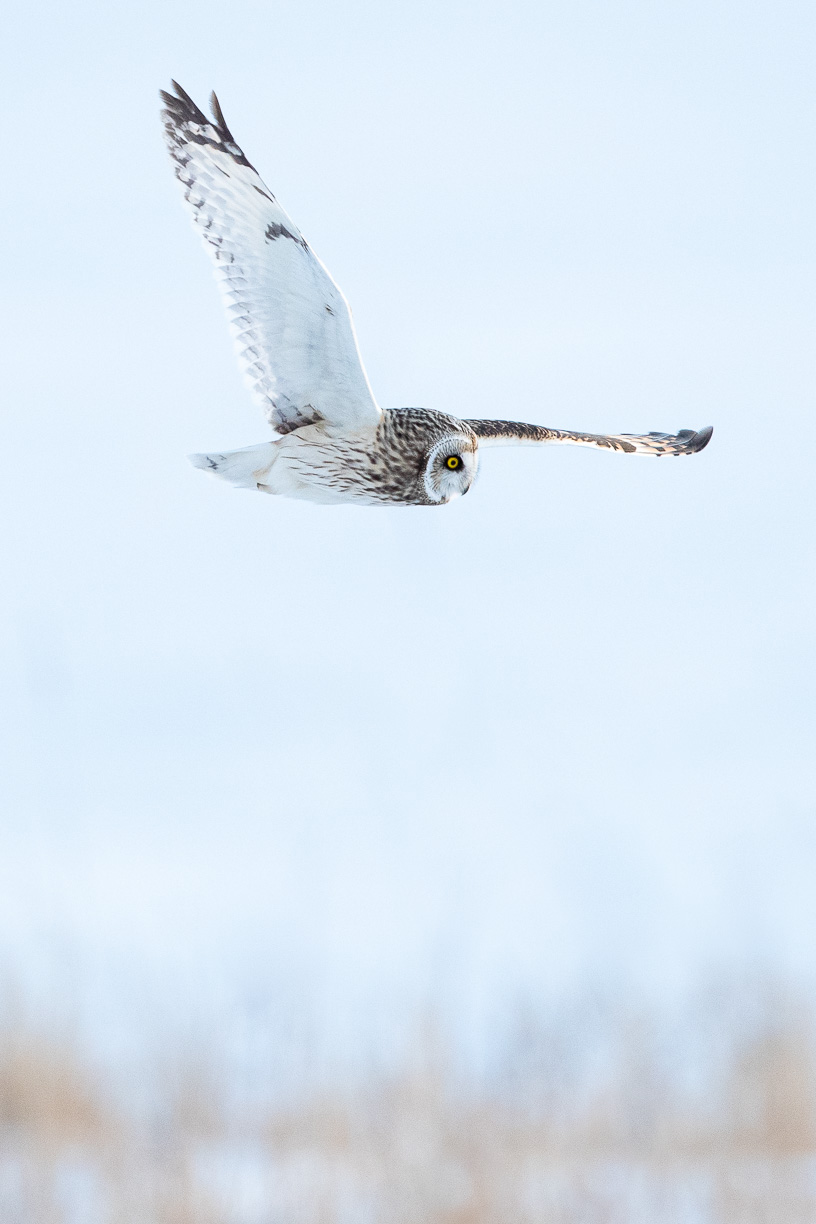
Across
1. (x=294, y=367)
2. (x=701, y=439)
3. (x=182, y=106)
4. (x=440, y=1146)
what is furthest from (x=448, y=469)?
(x=440, y=1146)

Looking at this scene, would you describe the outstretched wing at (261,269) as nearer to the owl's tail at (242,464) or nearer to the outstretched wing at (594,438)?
the owl's tail at (242,464)

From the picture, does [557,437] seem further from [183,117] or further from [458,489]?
[183,117]

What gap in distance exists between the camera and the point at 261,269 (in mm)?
3934

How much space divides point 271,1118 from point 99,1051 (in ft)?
1.50

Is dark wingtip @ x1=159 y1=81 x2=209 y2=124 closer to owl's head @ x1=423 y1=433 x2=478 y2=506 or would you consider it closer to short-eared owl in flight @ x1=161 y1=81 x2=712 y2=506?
short-eared owl in flight @ x1=161 y1=81 x2=712 y2=506

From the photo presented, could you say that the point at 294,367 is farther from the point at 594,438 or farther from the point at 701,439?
the point at 701,439

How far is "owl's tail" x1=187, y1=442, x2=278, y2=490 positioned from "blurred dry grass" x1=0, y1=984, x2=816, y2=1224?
1978mm

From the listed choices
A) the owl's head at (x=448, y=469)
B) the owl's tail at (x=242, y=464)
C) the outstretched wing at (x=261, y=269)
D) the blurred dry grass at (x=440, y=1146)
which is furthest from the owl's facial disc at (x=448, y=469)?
the blurred dry grass at (x=440, y=1146)

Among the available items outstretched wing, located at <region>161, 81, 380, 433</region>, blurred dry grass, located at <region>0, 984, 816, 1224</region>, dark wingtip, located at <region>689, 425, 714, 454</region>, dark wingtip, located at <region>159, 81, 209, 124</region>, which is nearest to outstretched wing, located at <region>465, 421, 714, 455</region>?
dark wingtip, located at <region>689, 425, 714, 454</region>

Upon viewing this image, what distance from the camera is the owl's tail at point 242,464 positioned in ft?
13.7

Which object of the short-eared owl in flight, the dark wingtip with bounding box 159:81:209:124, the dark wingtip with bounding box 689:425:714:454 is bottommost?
the dark wingtip with bounding box 689:425:714:454

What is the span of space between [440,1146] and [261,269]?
254 centimetres

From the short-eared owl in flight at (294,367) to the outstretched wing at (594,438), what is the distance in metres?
0.19

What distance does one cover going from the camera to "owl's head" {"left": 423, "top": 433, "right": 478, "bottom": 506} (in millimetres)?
4176
